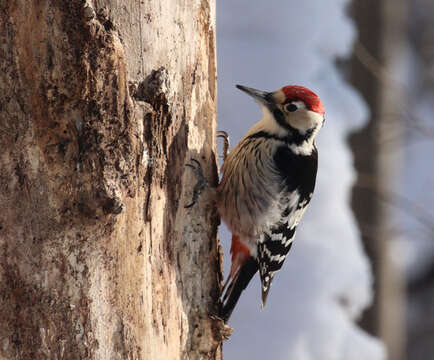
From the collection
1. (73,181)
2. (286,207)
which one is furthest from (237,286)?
(73,181)

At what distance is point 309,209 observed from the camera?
11.6 feet

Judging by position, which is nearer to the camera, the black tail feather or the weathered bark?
the weathered bark

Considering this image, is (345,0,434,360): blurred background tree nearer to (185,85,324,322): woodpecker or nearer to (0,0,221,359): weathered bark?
(185,85,324,322): woodpecker

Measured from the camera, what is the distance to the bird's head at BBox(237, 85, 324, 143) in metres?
2.28

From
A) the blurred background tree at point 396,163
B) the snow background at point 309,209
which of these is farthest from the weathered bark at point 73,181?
the blurred background tree at point 396,163

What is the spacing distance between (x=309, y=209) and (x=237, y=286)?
1.46 m

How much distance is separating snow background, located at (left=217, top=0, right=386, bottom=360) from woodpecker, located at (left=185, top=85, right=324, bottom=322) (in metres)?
0.75

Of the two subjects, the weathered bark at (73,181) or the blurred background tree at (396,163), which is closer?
the weathered bark at (73,181)

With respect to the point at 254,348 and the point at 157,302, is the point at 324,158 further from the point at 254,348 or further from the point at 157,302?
the point at 157,302

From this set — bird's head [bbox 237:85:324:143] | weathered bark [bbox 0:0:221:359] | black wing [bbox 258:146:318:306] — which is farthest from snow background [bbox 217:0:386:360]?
weathered bark [bbox 0:0:221:359]

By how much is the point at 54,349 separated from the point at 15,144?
0.50 metres

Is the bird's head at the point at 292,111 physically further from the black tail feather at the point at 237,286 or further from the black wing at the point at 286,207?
the black tail feather at the point at 237,286

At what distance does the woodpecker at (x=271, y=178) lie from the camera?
2283mm

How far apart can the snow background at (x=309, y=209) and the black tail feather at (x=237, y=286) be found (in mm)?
768
